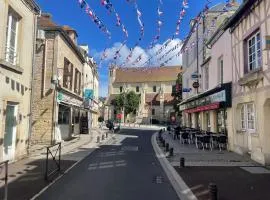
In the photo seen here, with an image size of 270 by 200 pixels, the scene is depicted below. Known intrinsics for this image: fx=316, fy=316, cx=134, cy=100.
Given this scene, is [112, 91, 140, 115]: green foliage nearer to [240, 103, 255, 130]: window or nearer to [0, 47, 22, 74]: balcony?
[240, 103, 255, 130]: window

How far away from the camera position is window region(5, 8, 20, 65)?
11.0 m

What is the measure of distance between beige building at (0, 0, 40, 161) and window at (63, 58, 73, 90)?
27.8 feet

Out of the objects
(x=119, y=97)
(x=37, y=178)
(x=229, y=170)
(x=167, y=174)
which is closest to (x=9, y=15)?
(x=37, y=178)

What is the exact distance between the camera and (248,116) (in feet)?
42.5

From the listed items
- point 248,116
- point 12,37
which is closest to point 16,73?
point 12,37

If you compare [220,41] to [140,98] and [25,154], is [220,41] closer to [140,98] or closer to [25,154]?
[25,154]

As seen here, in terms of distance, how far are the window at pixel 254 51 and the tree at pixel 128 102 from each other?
57931mm

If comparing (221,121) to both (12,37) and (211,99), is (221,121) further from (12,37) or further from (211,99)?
(12,37)

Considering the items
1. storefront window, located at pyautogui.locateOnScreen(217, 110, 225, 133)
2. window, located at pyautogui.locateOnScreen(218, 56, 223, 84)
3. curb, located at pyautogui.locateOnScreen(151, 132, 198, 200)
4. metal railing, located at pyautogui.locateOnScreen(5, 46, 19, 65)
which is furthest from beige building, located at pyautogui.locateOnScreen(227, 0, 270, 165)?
metal railing, located at pyautogui.locateOnScreen(5, 46, 19, 65)

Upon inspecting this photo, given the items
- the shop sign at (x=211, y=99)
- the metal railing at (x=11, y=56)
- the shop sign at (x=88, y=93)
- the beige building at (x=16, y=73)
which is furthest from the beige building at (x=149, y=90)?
the metal railing at (x=11, y=56)

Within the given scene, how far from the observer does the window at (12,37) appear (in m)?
11.0

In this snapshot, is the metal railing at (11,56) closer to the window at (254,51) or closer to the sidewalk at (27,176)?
the sidewalk at (27,176)

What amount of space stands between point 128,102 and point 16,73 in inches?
2336

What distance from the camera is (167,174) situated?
943 cm
